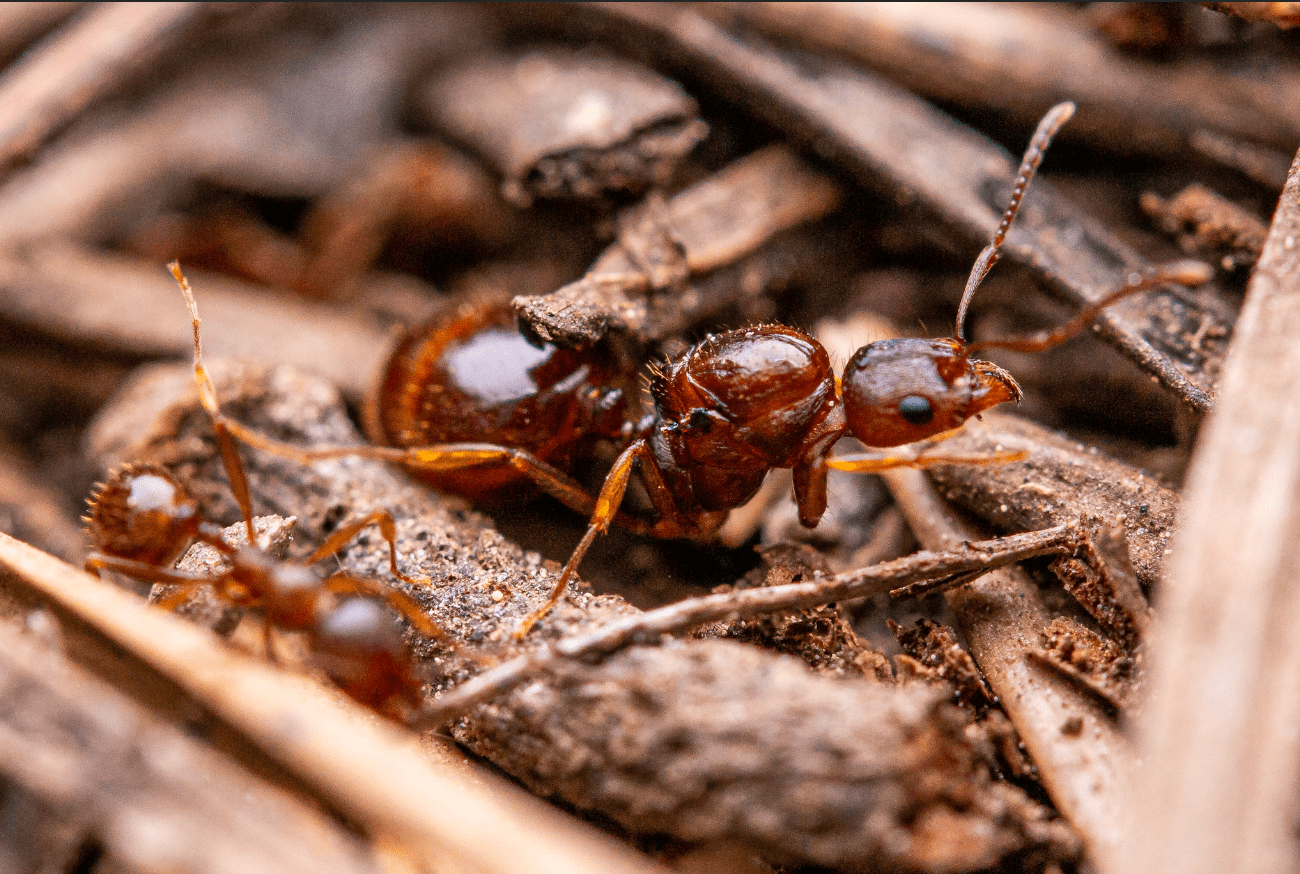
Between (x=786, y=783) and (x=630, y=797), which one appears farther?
(x=630, y=797)

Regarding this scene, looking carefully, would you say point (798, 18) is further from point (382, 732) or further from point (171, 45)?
point (382, 732)

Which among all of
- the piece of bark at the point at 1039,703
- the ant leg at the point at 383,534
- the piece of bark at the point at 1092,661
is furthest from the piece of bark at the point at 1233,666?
the ant leg at the point at 383,534

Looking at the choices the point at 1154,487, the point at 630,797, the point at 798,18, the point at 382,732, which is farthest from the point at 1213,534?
the point at 798,18

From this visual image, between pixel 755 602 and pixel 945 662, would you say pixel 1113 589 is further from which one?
pixel 755 602

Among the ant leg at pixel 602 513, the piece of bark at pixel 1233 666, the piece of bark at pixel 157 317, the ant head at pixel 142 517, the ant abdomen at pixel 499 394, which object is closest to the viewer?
the piece of bark at pixel 1233 666

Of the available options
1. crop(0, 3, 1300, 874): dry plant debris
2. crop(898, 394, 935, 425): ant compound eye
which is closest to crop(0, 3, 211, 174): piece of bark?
crop(0, 3, 1300, 874): dry plant debris

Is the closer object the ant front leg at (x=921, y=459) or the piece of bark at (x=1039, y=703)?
the piece of bark at (x=1039, y=703)

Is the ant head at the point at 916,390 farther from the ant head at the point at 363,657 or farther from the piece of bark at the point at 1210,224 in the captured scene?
the ant head at the point at 363,657

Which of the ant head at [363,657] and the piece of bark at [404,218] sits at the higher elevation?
the piece of bark at [404,218]

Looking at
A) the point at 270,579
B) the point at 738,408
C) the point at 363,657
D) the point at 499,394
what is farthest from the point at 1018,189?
the point at 270,579
